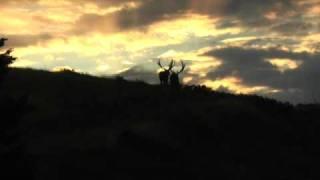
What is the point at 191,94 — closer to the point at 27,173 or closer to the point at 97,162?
the point at 97,162

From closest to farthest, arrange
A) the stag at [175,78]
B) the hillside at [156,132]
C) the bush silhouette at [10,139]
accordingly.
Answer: the bush silhouette at [10,139] < the hillside at [156,132] < the stag at [175,78]

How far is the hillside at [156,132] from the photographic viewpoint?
3912 cm

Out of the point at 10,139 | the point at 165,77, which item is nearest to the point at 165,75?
the point at 165,77

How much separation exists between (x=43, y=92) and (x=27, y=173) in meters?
30.8

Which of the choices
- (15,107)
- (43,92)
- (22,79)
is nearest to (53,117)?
(43,92)

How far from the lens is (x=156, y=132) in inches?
1729

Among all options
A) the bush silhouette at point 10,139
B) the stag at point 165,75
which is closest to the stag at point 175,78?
the stag at point 165,75

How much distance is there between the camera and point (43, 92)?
52.0 meters

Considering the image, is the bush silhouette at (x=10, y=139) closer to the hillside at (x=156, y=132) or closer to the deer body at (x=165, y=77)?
the hillside at (x=156, y=132)

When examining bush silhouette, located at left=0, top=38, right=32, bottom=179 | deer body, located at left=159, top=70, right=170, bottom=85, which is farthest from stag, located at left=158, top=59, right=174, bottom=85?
bush silhouette, located at left=0, top=38, right=32, bottom=179

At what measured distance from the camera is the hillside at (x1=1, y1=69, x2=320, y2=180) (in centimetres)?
3912

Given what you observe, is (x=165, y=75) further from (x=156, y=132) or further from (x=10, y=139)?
(x=10, y=139)

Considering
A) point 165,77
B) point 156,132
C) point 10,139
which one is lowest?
point 156,132

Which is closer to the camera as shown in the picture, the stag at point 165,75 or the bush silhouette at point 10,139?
the bush silhouette at point 10,139
